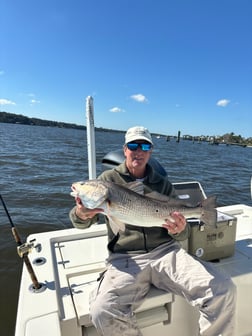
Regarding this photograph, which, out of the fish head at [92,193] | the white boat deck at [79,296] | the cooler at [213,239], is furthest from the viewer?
the cooler at [213,239]

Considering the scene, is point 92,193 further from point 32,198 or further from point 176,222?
point 32,198

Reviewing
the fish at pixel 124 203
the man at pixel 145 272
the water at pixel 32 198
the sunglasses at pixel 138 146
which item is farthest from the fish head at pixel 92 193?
the water at pixel 32 198

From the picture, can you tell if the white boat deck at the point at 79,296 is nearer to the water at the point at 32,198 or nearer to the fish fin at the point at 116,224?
the fish fin at the point at 116,224

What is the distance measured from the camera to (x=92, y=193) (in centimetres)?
215

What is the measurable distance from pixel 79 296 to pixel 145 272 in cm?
61

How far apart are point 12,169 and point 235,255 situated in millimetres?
14023

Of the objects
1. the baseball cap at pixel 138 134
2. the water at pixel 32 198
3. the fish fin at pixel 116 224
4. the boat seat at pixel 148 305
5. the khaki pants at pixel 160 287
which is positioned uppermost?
the baseball cap at pixel 138 134

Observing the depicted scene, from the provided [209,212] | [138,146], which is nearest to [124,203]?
[138,146]

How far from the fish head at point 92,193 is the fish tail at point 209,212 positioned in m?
0.91

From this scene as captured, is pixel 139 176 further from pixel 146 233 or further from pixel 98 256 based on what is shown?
pixel 98 256

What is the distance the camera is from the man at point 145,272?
2094 mm

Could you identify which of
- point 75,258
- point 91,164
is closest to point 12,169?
point 91,164

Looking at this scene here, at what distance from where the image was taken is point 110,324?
205 cm

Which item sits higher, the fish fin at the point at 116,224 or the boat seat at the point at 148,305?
the fish fin at the point at 116,224
